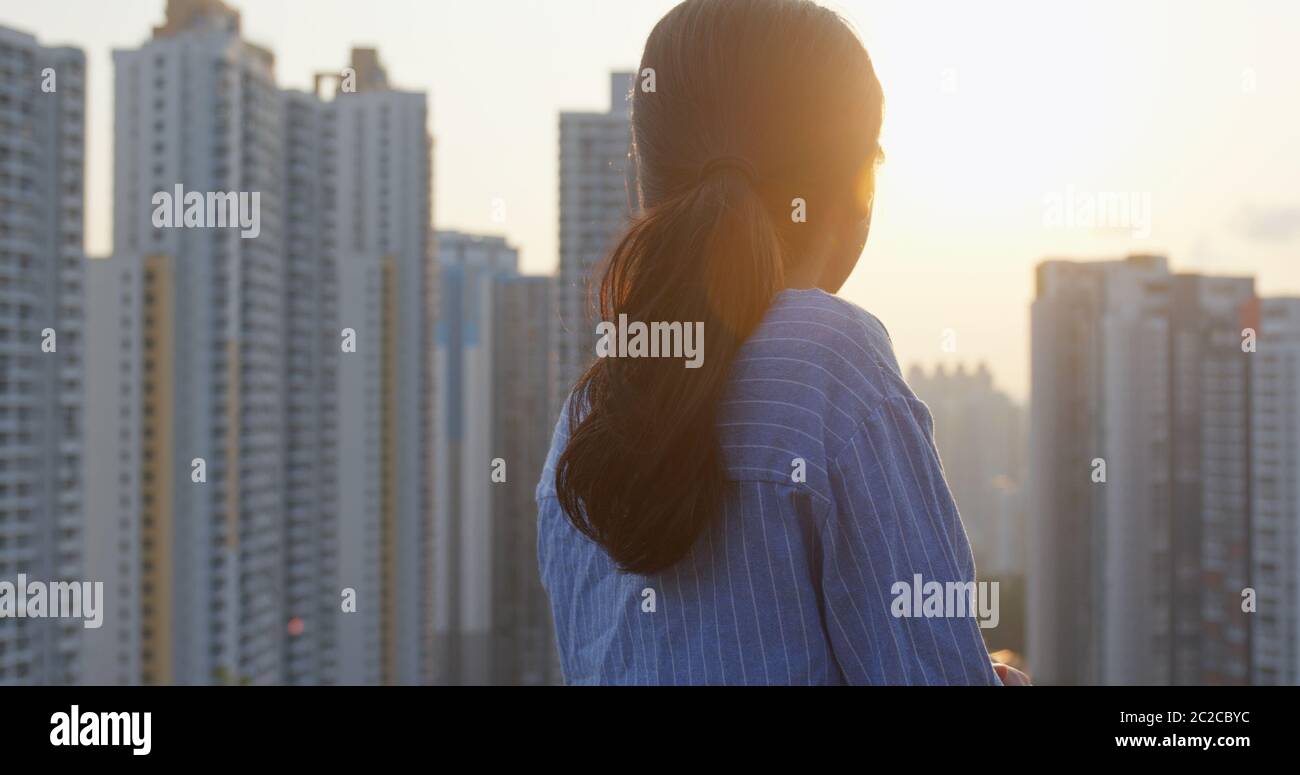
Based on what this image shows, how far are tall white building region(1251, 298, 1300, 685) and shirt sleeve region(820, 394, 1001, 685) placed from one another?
47.2 ft

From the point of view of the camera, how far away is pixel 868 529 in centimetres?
56

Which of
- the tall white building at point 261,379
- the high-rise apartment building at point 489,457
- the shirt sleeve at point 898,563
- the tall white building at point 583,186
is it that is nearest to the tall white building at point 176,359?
the tall white building at point 261,379

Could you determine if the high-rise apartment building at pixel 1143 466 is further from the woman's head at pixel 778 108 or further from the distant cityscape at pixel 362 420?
the woman's head at pixel 778 108

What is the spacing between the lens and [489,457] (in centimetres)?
1425

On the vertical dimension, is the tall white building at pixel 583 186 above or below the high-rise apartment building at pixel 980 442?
above

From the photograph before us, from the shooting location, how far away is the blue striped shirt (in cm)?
56

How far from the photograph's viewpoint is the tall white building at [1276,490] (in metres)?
13.4

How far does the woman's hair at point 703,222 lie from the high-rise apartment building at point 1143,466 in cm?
1510

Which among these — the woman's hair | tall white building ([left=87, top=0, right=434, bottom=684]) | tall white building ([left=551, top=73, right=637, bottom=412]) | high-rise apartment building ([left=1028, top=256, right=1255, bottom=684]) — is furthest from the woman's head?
high-rise apartment building ([left=1028, top=256, right=1255, bottom=684])

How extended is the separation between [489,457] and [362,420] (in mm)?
1985
